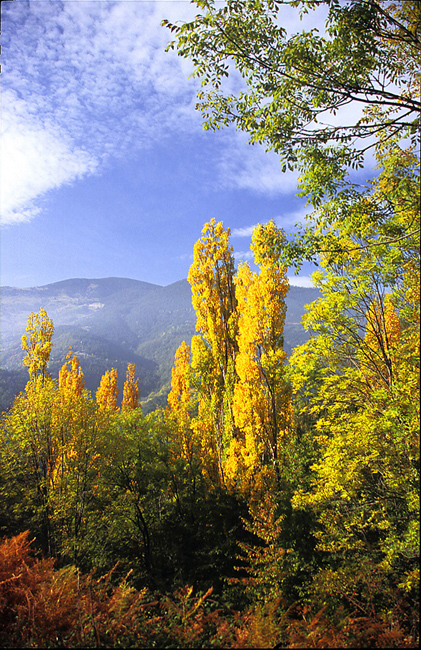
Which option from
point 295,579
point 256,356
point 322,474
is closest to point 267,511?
point 295,579

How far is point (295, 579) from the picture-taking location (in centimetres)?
744

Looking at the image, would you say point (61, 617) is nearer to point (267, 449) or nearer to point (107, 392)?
point (267, 449)

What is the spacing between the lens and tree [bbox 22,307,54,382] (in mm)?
16047

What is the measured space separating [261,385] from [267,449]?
2.60m

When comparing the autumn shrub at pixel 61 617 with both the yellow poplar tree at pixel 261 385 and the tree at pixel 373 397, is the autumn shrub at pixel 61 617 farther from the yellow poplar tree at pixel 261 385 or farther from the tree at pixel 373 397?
the yellow poplar tree at pixel 261 385

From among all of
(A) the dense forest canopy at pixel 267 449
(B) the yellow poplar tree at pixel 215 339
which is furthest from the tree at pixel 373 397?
(B) the yellow poplar tree at pixel 215 339

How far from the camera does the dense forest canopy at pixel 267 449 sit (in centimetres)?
437

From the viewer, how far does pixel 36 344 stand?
54.0 ft

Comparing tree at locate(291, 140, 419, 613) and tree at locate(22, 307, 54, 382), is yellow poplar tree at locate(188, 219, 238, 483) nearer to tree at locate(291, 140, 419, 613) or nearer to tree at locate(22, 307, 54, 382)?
tree at locate(291, 140, 419, 613)

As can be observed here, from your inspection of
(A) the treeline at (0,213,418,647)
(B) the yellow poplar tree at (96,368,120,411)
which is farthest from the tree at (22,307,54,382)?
(B) the yellow poplar tree at (96,368,120,411)

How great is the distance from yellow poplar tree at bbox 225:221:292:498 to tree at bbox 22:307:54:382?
11454mm

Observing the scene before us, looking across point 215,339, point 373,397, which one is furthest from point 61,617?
point 215,339

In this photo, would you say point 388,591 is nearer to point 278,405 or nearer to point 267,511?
point 267,511

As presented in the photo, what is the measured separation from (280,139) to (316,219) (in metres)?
1.56
